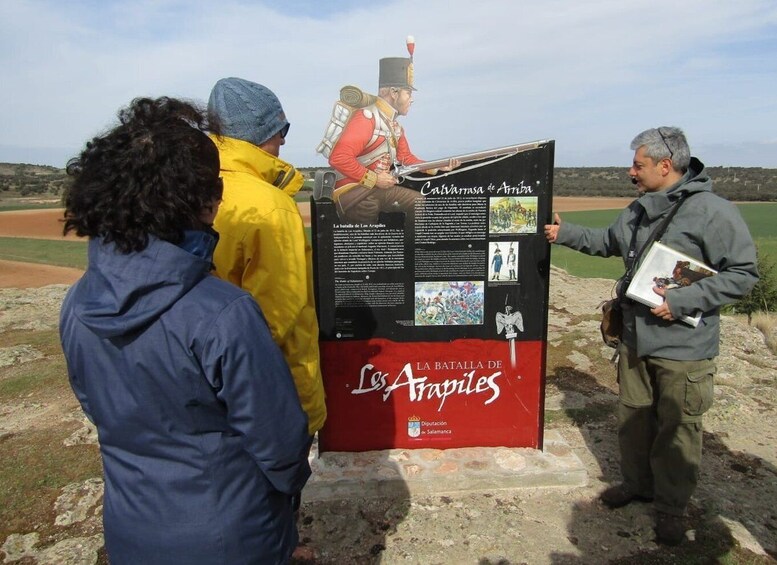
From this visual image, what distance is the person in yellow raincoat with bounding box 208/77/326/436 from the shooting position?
2.18 metres

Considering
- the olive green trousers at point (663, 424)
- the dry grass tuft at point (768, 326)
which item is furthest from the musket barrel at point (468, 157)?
the dry grass tuft at point (768, 326)

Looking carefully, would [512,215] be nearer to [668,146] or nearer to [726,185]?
[668,146]

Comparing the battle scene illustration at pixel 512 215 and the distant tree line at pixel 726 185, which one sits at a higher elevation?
the distant tree line at pixel 726 185

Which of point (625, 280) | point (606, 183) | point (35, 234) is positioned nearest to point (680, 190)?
point (625, 280)

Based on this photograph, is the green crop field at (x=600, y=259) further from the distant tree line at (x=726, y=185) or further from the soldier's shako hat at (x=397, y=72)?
the distant tree line at (x=726, y=185)

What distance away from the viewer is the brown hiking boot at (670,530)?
318 cm

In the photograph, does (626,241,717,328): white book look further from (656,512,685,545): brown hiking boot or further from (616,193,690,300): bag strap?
(656,512,685,545): brown hiking boot

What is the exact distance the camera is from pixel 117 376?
1.53 metres

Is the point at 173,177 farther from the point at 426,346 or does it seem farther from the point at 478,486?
the point at 478,486

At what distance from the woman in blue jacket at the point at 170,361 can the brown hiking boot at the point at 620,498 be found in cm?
258

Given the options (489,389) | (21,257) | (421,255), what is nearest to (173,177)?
(421,255)

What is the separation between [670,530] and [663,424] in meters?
0.57

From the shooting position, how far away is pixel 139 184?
1.44 m

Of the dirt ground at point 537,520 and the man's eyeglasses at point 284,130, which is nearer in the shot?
the man's eyeglasses at point 284,130
